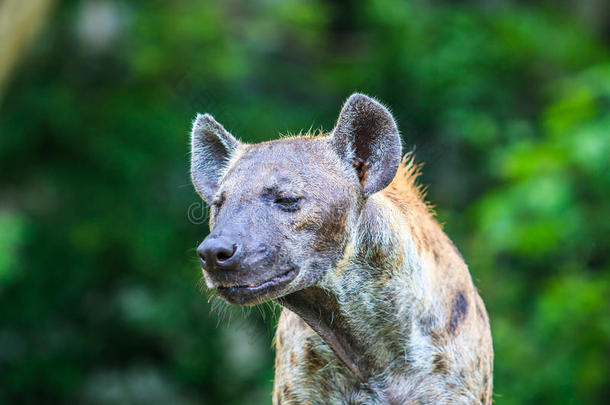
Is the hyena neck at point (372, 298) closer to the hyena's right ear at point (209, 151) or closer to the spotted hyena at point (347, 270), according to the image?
the spotted hyena at point (347, 270)

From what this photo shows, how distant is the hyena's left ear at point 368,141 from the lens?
294 centimetres

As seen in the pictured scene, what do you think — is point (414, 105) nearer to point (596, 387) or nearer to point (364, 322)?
point (596, 387)

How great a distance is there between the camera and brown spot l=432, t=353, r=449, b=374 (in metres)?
3.04

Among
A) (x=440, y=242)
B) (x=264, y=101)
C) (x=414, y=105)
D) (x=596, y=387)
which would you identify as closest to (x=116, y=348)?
(x=264, y=101)

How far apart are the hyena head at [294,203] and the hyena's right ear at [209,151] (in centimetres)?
13

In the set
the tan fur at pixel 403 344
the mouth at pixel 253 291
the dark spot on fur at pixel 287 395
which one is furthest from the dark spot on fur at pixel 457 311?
the mouth at pixel 253 291

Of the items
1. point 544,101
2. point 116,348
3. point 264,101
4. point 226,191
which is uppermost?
point 544,101

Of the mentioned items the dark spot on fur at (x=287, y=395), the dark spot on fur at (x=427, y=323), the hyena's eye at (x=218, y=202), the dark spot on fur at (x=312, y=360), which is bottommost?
the dark spot on fur at (x=287, y=395)

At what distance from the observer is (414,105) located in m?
8.28

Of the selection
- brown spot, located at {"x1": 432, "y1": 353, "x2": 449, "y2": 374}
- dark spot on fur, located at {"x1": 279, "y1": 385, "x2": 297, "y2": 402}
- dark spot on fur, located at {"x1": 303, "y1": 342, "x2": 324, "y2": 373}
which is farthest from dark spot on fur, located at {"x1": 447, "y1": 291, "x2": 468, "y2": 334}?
dark spot on fur, located at {"x1": 279, "y1": 385, "x2": 297, "y2": 402}

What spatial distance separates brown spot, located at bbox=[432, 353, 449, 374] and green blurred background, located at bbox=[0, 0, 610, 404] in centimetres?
448

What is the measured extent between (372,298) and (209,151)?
3.15ft

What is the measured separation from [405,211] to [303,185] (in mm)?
625

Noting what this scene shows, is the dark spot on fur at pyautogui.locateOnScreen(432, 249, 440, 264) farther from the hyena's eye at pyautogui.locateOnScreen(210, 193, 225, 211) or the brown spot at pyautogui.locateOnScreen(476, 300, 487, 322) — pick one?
the hyena's eye at pyautogui.locateOnScreen(210, 193, 225, 211)
